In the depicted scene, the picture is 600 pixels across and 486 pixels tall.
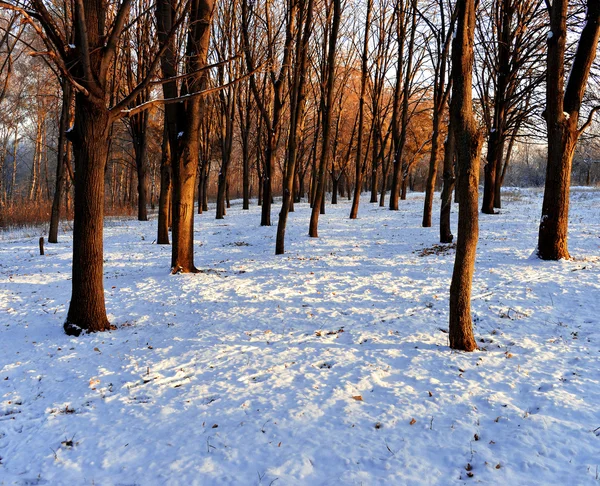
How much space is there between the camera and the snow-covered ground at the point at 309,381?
2.75m

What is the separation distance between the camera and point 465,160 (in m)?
4.20

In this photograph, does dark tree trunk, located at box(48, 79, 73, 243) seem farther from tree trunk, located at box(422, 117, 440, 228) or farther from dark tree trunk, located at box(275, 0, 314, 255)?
tree trunk, located at box(422, 117, 440, 228)

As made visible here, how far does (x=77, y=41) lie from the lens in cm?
482

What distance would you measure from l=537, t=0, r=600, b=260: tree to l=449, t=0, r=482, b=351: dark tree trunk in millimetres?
4429

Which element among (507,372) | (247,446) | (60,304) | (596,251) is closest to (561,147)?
(596,251)

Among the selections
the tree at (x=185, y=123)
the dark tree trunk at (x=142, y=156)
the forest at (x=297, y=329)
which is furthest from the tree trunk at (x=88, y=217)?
the dark tree trunk at (x=142, y=156)

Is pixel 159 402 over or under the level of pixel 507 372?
under

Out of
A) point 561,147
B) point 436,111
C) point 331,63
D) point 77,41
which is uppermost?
point 331,63

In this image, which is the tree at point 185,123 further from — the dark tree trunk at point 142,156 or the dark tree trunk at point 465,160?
the dark tree trunk at point 142,156

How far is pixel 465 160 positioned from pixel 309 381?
304 centimetres

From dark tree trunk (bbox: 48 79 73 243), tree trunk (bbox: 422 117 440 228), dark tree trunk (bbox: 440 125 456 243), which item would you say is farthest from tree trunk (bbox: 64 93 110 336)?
tree trunk (bbox: 422 117 440 228)

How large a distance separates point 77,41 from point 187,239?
181 inches

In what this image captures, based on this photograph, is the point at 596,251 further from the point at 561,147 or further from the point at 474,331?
the point at 474,331

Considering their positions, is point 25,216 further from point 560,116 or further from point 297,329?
point 560,116
